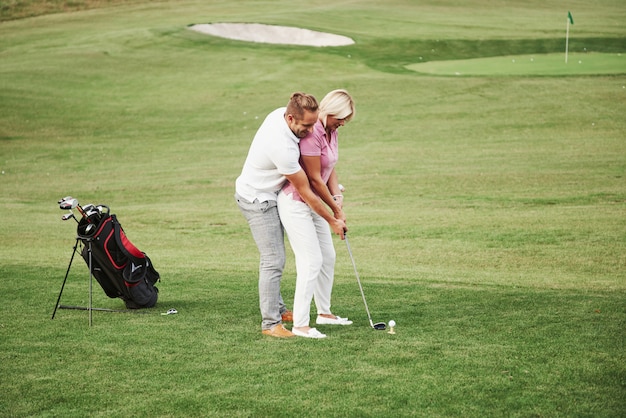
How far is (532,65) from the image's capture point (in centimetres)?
3250

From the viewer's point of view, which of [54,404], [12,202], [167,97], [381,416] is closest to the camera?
[381,416]

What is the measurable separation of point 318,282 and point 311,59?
28.7 metres

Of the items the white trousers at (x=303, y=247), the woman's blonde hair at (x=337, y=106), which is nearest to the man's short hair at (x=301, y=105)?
the woman's blonde hair at (x=337, y=106)

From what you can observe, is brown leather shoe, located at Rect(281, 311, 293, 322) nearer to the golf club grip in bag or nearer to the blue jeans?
the blue jeans

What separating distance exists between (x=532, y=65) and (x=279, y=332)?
28022 millimetres

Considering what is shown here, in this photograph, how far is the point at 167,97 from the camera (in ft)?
97.6

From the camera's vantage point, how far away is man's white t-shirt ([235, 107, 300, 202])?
6.68 meters

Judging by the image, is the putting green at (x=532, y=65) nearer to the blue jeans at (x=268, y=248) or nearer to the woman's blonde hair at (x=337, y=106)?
the woman's blonde hair at (x=337, y=106)

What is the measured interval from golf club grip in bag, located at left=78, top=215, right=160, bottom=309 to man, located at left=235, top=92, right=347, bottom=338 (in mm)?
1595

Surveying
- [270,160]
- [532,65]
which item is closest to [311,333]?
[270,160]

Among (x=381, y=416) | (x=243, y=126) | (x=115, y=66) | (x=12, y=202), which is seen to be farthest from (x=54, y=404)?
(x=115, y=66)

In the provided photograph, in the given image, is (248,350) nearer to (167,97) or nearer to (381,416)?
(381,416)

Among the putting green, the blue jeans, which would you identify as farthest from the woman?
the putting green

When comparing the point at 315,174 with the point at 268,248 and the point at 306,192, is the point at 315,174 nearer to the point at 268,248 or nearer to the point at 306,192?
the point at 306,192
